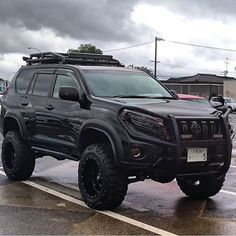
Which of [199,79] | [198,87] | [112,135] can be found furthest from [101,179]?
[199,79]

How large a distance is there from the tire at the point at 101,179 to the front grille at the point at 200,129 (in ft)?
3.06

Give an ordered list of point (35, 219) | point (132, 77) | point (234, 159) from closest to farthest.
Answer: point (35, 219), point (132, 77), point (234, 159)

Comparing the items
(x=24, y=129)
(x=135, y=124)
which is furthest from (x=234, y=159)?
(x=135, y=124)

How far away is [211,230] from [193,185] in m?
1.78

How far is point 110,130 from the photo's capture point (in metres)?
6.41

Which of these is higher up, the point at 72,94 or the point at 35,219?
the point at 72,94

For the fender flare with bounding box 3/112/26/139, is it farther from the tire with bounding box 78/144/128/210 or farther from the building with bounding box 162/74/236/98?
the building with bounding box 162/74/236/98

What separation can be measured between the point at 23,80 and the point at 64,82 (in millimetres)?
1471

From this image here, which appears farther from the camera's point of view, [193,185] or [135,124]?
[193,185]

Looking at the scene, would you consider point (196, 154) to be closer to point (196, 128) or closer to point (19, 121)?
point (196, 128)

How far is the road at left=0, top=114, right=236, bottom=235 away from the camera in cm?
586

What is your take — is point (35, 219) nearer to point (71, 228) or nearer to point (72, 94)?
point (71, 228)

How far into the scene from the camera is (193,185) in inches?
302

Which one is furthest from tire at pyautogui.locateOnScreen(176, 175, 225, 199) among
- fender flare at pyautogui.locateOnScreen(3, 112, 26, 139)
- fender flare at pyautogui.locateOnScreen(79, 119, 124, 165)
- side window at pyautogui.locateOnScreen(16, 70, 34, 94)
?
side window at pyautogui.locateOnScreen(16, 70, 34, 94)
